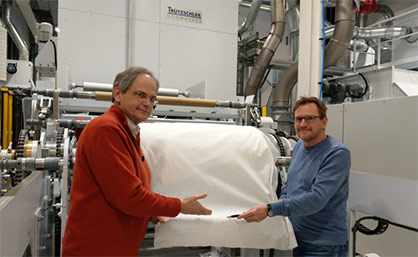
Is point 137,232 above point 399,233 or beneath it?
above

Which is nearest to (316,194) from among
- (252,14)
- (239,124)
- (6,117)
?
(239,124)

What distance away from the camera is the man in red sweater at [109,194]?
108 centimetres

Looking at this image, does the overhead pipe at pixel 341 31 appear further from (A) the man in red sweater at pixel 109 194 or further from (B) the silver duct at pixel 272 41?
(A) the man in red sweater at pixel 109 194

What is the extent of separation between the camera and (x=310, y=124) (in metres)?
1.59

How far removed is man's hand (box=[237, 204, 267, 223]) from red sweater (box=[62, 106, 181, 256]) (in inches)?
14.7

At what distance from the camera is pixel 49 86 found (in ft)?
9.03

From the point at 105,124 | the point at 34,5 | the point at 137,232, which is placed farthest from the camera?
the point at 34,5

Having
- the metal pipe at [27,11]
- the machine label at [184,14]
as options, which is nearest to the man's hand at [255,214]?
the machine label at [184,14]

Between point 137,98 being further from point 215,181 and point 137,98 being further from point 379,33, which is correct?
point 379,33

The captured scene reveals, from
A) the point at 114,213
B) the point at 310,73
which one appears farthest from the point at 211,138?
the point at 310,73

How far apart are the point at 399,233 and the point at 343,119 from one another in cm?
85

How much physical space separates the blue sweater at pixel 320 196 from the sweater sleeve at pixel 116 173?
0.65 meters

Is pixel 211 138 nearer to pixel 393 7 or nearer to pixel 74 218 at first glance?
pixel 74 218

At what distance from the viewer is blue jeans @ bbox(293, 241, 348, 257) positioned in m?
1.54
